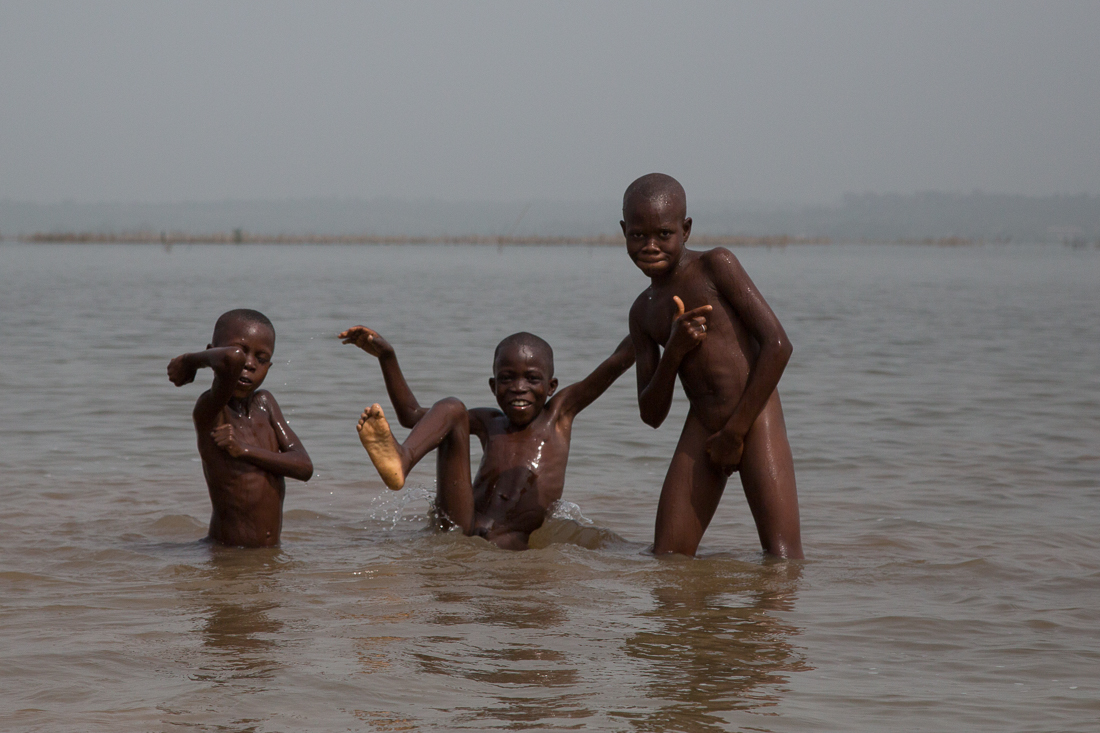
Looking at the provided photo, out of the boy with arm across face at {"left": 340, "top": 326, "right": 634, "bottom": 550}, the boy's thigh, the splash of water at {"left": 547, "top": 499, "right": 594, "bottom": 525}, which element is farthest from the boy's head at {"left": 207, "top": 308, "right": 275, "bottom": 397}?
the boy's thigh

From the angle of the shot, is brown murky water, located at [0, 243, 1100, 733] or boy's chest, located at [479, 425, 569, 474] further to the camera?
boy's chest, located at [479, 425, 569, 474]

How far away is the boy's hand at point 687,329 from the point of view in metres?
4.59

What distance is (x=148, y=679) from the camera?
356 centimetres

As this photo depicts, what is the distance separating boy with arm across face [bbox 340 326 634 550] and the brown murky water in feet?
0.59

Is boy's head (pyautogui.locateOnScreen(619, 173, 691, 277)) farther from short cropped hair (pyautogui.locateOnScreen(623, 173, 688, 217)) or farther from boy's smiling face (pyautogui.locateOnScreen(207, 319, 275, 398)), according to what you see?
boy's smiling face (pyautogui.locateOnScreen(207, 319, 275, 398))

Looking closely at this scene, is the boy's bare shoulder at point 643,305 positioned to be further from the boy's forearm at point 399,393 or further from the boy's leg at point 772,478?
the boy's forearm at point 399,393

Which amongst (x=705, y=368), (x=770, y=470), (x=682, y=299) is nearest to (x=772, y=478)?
(x=770, y=470)

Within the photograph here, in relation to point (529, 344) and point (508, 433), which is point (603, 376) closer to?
point (529, 344)

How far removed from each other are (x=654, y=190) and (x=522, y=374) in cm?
136

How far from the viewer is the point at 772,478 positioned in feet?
16.2

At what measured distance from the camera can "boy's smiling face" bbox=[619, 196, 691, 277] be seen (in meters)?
4.78

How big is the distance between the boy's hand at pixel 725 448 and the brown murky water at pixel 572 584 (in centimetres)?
49

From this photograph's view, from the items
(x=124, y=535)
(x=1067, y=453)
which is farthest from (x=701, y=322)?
(x=1067, y=453)

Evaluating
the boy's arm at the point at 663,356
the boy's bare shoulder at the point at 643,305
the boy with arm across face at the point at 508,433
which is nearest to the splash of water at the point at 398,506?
the boy with arm across face at the point at 508,433
